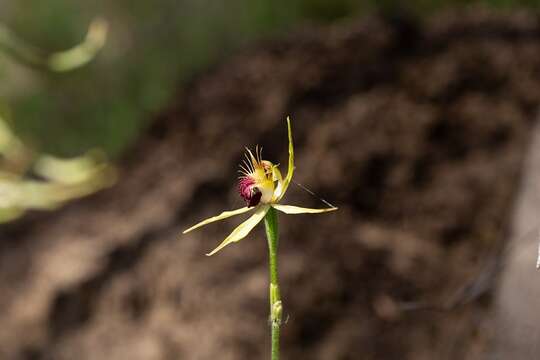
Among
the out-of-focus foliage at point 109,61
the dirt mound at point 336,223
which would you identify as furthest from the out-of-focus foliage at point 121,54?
the dirt mound at point 336,223

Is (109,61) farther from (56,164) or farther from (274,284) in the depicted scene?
(274,284)

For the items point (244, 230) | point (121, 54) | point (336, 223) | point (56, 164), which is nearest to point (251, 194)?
point (244, 230)

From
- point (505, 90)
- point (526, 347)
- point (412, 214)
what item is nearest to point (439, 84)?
point (505, 90)

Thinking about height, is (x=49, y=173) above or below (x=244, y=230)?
above

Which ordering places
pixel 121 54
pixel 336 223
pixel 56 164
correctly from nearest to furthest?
pixel 336 223
pixel 56 164
pixel 121 54

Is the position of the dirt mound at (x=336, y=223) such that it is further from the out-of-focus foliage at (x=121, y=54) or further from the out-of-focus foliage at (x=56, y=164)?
the out-of-focus foliage at (x=121, y=54)

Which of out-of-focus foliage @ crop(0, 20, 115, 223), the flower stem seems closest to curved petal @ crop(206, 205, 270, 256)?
the flower stem
